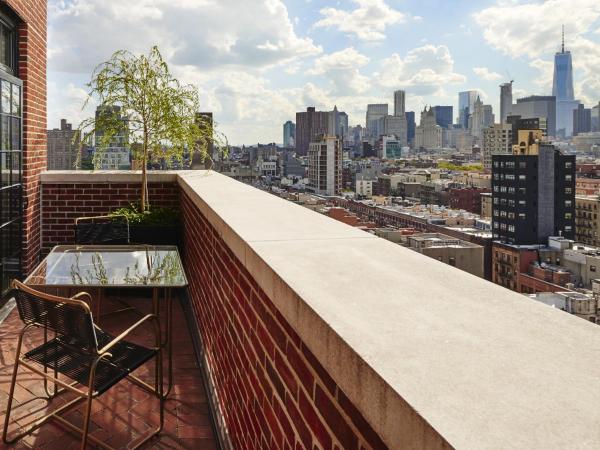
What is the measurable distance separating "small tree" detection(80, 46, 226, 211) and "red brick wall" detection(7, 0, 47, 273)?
0.46 m

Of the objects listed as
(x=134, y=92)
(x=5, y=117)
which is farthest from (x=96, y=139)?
(x=5, y=117)

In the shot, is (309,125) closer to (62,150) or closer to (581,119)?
(581,119)

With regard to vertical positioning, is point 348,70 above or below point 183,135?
above

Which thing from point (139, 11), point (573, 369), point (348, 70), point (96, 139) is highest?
point (348, 70)

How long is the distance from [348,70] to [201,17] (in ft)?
82.7

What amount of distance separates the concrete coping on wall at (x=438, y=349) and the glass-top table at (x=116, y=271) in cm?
135

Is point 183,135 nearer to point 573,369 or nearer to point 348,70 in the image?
point 573,369

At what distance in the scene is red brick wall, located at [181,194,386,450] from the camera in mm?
1124

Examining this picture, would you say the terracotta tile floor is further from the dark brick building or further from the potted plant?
the dark brick building

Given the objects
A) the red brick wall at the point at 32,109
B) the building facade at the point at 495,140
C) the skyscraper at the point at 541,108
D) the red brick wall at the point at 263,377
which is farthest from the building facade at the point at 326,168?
the red brick wall at the point at 263,377

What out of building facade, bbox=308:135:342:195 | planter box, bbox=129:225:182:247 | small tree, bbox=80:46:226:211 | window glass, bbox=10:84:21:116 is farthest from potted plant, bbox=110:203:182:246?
building facade, bbox=308:135:342:195

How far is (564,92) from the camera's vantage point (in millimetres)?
157125

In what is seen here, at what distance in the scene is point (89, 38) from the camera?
281 inches

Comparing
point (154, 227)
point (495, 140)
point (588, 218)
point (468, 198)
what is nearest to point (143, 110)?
point (154, 227)
